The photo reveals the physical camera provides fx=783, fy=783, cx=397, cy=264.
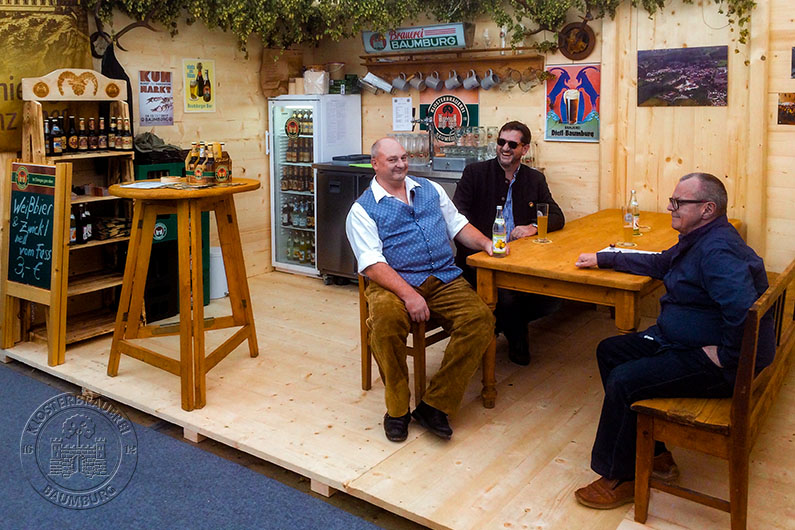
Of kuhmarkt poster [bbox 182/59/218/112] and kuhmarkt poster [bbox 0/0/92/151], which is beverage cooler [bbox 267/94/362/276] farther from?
kuhmarkt poster [bbox 0/0/92/151]

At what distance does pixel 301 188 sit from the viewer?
254 inches

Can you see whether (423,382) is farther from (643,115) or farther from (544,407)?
(643,115)

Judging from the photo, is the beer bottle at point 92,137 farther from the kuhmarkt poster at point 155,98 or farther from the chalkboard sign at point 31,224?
the kuhmarkt poster at point 155,98

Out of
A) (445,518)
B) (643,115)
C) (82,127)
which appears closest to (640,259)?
(445,518)

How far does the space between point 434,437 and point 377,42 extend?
3.51m

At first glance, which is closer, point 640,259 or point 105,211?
point 640,259

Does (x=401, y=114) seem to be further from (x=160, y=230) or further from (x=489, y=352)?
(x=489, y=352)

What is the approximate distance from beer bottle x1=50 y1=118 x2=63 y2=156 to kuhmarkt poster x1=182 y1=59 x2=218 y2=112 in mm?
1330

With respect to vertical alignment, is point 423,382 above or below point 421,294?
below

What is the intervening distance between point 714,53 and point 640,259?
6.80 ft

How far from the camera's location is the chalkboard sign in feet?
14.2

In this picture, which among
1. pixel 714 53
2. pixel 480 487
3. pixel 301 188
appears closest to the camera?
pixel 480 487

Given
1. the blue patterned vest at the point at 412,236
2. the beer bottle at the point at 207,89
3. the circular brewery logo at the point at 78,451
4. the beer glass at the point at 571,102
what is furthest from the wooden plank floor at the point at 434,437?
the beer bottle at the point at 207,89

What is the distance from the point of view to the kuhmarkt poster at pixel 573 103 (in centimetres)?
509
